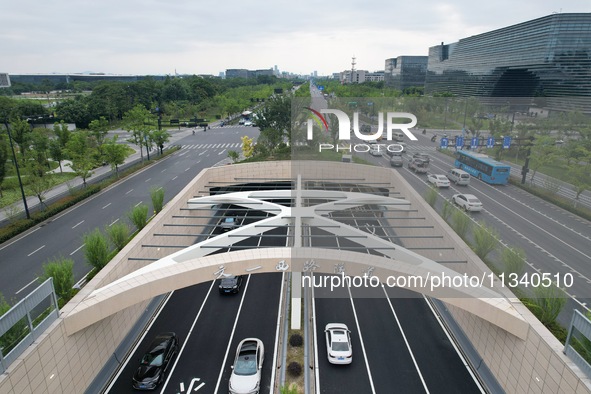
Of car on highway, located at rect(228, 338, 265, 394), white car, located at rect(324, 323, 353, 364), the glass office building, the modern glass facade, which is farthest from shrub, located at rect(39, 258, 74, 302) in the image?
the modern glass facade

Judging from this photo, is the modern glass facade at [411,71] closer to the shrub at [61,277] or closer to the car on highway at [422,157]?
the car on highway at [422,157]

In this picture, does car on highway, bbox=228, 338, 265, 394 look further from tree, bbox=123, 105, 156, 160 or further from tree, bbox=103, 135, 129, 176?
tree, bbox=123, 105, 156, 160

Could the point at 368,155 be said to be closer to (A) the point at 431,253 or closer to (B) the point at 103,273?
(A) the point at 431,253

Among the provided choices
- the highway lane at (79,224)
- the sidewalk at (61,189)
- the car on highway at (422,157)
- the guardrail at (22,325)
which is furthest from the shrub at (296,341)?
the sidewalk at (61,189)

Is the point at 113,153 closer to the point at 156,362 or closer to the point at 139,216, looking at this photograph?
the point at 139,216

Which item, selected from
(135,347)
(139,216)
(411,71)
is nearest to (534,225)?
(135,347)

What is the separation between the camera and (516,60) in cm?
7988

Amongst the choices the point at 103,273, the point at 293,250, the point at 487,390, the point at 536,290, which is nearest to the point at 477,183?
the point at 536,290

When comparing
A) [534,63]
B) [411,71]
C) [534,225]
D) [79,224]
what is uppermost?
[411,71]

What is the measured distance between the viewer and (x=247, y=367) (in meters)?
15.4

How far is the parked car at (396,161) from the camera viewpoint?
92.4 ft

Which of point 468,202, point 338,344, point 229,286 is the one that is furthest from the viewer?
point 468,202

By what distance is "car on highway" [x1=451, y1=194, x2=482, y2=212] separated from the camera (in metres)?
25.5

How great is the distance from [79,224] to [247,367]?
24707 millimetres
